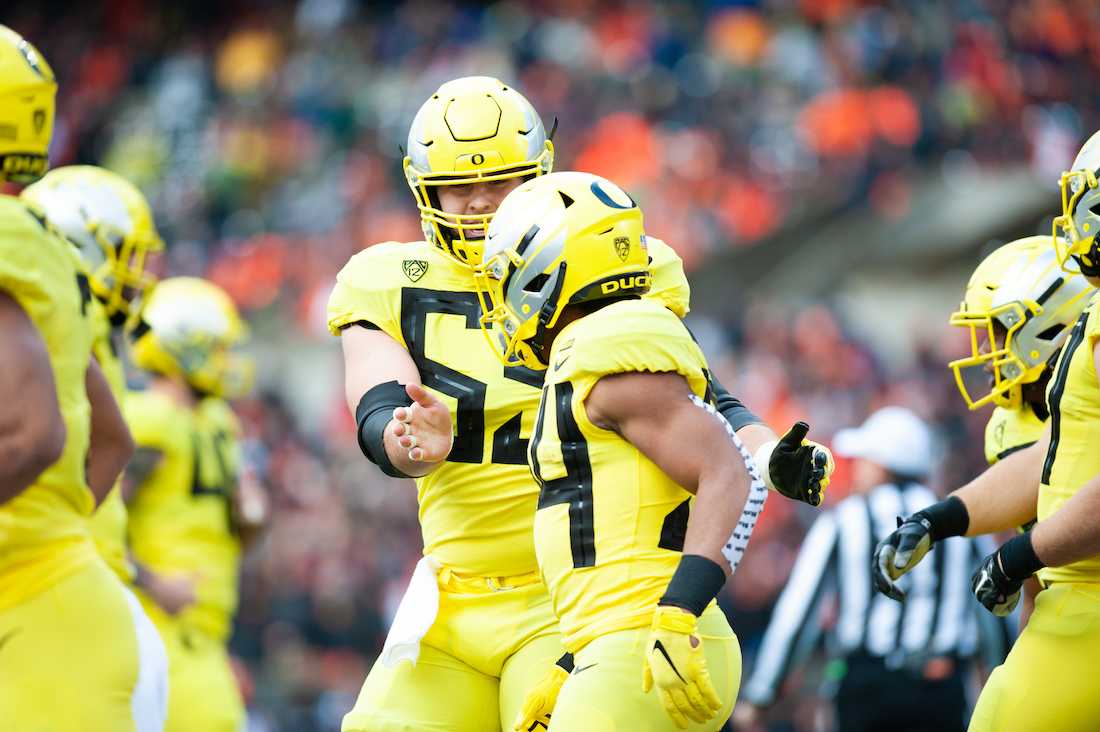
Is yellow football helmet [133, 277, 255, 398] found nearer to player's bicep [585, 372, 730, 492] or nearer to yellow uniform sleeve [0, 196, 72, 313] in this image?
yellow uniform sleeve [0, 196, 72, 313]

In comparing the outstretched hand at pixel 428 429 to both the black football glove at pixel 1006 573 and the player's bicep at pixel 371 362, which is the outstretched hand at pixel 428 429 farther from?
the black football glove at pixel 1006 573

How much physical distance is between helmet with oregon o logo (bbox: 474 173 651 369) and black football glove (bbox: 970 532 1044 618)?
1140 millimetres

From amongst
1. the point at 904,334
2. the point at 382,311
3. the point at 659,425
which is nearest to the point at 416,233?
the point at 904,334

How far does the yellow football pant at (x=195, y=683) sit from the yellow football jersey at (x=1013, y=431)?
313cm

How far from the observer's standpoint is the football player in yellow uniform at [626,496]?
126 inches

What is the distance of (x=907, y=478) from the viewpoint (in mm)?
6473

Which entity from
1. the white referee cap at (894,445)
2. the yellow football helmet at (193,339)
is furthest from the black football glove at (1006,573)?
the yellow football helmet at (193,339)

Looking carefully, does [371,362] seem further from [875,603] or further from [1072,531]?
[875,603]

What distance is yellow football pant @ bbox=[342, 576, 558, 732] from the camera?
3.85m

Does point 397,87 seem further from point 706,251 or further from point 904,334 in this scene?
point 904,334

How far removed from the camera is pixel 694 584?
3.18 meters

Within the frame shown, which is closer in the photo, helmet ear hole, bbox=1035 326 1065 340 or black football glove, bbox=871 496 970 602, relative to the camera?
black football glove, bbox=871 496 970 602

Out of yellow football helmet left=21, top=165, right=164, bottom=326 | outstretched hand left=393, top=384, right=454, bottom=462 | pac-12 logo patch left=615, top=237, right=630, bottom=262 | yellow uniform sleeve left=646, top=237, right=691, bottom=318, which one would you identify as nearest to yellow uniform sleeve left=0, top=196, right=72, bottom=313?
outstretched hand left=393, top=384, right=454, bottom=462

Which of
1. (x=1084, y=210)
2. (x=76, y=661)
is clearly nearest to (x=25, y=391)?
(x=76, y=661)
